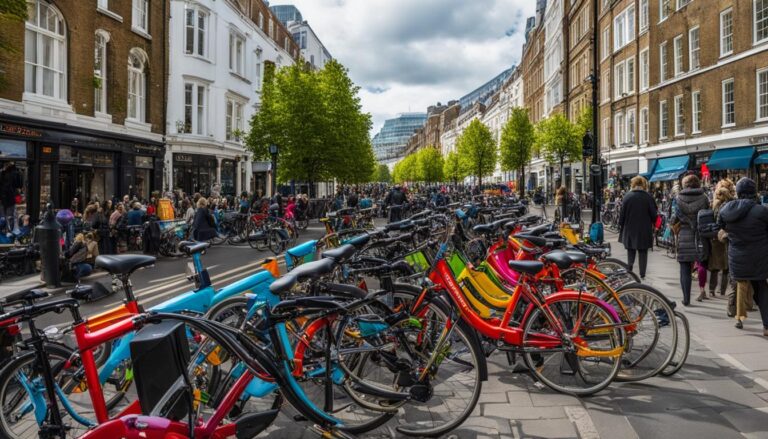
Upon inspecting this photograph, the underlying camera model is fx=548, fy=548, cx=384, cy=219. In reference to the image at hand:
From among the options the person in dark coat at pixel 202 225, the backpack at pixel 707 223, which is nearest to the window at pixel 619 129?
the person in dark coat at pixel 202 225

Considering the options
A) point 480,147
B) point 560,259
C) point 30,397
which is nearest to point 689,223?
point 560,259

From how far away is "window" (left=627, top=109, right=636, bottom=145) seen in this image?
32688 millimetres

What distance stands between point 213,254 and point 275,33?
108 ft

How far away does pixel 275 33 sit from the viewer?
144 ft

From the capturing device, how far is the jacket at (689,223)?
779cm

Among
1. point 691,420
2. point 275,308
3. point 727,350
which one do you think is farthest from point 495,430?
point 727,350

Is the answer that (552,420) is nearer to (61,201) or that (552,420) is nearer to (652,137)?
(61,201)

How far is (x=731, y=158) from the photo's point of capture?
22.3 m

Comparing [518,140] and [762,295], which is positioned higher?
[518,140]

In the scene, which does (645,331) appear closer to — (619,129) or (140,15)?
(140,15)

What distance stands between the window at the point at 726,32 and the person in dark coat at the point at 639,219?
19.0 m

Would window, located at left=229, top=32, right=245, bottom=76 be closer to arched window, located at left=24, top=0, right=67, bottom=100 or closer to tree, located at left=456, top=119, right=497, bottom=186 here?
arched window, located at left=24, top=0, right=67, bottom=100

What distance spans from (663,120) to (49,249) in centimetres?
2878

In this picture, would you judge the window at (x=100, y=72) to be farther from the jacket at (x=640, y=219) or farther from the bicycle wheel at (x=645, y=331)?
the bicycle wheel at (x=645, y=331)
